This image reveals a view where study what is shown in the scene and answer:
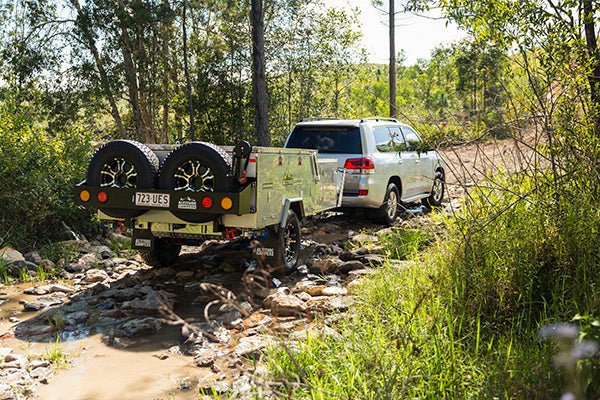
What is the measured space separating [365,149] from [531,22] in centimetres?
493

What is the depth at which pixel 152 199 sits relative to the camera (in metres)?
6.70

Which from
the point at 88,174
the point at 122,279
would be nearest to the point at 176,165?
the point at 88,174

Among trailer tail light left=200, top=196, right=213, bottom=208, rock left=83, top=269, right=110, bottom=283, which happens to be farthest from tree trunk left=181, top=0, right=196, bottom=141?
trailer tail light left=200, top=196, right=213, bottom=208

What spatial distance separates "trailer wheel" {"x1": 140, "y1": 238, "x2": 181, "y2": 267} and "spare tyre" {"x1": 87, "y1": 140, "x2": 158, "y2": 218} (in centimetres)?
119

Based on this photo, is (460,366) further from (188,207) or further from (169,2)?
(169,2)

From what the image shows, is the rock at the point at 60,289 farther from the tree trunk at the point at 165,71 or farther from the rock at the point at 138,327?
the tree trunk at the point at 165,71

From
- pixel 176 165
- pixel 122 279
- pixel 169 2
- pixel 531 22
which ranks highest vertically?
pixel 169 2

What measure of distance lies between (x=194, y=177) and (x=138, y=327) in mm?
1633

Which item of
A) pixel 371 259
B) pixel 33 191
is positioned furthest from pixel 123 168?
pixel 33 191

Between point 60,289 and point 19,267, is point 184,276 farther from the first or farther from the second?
point 19,267

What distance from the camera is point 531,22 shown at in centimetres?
543

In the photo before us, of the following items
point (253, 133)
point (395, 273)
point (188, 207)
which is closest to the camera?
point (395, 273)

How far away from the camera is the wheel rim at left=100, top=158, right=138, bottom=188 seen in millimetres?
6930

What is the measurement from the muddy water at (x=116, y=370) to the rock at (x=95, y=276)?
5.78 feet
